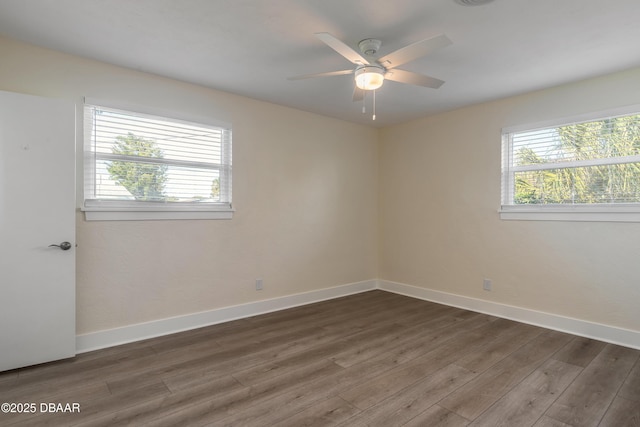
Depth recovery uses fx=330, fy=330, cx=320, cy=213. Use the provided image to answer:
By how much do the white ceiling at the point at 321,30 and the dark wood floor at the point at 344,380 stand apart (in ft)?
8.23

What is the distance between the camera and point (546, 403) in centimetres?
212

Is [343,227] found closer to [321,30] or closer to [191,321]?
[191,321]

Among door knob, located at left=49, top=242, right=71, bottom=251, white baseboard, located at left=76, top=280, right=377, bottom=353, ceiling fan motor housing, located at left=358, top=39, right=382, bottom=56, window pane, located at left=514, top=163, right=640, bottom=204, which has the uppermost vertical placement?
ceiling fan motor housing, located at left=358, top=39, right=382, bottom=56

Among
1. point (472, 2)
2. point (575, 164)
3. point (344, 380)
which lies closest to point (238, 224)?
point (344, 380)

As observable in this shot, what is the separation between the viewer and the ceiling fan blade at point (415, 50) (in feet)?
6.33

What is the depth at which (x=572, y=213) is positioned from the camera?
333cm

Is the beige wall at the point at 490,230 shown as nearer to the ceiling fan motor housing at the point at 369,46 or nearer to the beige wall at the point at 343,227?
the beige wall at the point at 343,227

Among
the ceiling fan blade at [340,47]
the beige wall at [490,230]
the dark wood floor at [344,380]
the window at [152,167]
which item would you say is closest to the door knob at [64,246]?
the window at [152,167]

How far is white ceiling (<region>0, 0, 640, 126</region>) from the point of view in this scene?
2.10 m

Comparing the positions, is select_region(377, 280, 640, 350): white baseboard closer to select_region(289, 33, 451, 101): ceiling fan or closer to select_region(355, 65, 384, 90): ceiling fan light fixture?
select_region(289, 33, 451, 101): ceiling fan

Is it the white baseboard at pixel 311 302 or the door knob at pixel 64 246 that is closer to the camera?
the door knob at pixel 64 246

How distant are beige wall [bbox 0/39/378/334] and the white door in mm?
231

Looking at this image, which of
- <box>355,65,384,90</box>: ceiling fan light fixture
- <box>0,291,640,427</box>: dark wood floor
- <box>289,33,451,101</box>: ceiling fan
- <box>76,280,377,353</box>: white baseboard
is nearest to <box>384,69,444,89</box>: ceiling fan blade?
<box>289,33,451,101</box>: ceiling fan

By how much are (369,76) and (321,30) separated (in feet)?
1.56
